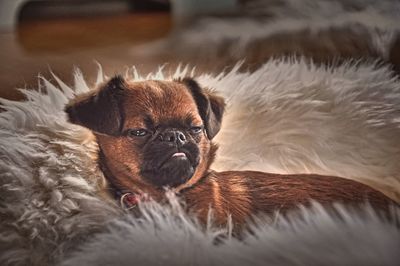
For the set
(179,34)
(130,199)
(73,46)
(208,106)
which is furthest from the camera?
(179,34)

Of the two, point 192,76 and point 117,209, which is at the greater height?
point 192,76

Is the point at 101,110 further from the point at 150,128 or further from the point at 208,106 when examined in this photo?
the point at 208,106

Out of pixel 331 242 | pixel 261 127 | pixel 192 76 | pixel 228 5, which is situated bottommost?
pixel 331 242

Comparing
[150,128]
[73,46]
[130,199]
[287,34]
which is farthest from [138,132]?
[287,34]

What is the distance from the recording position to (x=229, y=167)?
3.42 ft

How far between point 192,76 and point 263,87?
0.16 m

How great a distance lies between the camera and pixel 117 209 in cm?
97

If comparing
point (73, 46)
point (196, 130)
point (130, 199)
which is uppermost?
point (73, 46)

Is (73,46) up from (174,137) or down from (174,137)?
up

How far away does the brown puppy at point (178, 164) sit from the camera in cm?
100

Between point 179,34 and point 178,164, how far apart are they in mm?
516

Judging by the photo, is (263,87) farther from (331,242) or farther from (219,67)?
(331,242)

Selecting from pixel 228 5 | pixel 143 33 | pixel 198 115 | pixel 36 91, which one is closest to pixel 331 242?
pixel 198 115

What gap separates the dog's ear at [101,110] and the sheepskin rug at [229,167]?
21 mm
